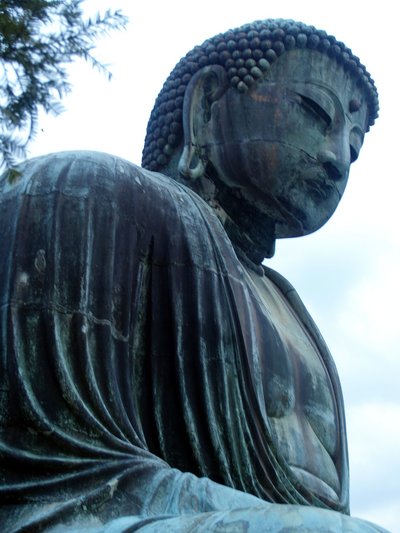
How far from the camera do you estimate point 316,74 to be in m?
9.15

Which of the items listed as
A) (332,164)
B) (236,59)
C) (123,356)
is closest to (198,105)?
(236,59)

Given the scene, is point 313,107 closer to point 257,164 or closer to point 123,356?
point 257,164

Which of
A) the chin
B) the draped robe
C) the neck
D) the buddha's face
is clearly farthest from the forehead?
the draped robe

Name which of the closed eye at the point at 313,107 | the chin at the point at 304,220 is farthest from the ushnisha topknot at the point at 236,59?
the chin at the point at 304,220

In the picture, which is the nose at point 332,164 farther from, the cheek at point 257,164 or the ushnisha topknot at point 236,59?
the ushnisha topknot at point 236,59

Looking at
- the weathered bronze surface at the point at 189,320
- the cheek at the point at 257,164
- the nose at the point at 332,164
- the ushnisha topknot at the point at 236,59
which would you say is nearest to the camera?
the weathered bronze surface at the point at 189,320

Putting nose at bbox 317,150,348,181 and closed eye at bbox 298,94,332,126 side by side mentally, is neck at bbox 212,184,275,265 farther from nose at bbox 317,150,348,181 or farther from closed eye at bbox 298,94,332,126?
closed eye at bbox 298,94,332,126

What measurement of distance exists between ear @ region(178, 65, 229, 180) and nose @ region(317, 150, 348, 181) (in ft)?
1.86

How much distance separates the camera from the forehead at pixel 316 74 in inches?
358

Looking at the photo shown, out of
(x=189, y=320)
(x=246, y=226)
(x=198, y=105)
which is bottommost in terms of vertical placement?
(x=189, y=320)

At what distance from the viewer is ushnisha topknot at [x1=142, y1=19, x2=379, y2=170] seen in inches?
358

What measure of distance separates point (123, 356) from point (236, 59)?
2.06 metres

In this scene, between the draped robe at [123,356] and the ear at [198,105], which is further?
the ear at [198,105]

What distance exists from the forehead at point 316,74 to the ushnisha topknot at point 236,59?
0.03 m
